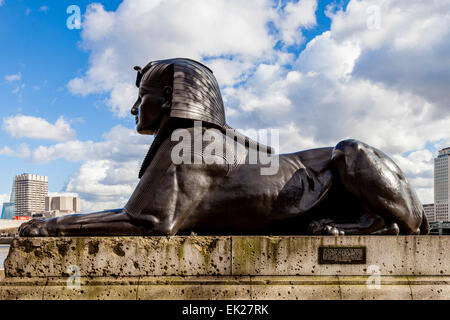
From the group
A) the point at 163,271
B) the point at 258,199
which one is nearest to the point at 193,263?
the point at 163,271

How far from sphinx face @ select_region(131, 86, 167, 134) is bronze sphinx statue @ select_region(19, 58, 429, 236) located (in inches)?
3.9

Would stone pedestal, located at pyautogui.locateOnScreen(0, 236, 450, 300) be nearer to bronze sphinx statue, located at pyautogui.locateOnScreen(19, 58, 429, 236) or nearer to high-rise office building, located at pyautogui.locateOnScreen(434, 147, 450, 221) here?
bronze sphinx statue, located at pyautogui.locateOnScreen(19, 58, 429, 236)

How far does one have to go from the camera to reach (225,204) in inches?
192

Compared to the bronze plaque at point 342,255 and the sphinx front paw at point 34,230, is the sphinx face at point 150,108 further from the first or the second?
the bronze plaque at point 342,255

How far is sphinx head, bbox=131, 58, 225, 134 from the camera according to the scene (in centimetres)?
532

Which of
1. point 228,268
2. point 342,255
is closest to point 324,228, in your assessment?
point 342,255

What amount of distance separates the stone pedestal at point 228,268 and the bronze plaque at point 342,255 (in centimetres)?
1

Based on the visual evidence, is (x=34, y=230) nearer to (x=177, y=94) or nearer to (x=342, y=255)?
(x=177, y=94)

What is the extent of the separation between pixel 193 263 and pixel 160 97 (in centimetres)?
235

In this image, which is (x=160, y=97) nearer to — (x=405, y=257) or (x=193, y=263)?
(x=193, y=263)

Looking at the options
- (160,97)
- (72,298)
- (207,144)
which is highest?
(160,97)

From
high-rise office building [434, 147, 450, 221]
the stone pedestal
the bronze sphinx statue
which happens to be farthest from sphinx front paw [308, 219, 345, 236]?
high-rise office building [434, 147, 450, 221]

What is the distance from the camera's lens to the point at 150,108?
5574 millimetres

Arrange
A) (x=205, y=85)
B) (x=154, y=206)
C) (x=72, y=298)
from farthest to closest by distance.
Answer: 1. (x=205, y=85)
2. (x=154, y=206)
3. (x=72, y=298)
